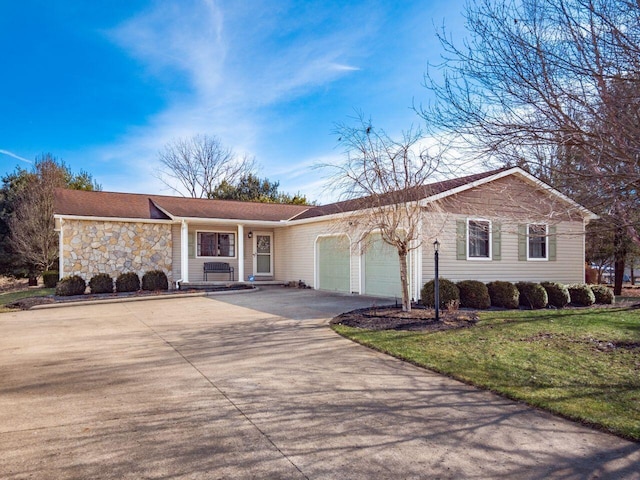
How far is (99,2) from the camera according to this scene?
34.5 feet

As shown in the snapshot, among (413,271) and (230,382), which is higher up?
(413,271)

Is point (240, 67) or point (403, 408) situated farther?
point (240, 67)

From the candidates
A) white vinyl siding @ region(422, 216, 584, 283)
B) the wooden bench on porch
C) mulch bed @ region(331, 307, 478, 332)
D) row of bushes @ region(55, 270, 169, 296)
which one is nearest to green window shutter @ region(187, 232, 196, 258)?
the wooden bench on porch

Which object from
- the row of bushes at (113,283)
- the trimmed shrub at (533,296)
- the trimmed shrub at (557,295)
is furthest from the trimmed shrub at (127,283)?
the trimmed shrub at (557,295)

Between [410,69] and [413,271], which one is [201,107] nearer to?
[413,271]

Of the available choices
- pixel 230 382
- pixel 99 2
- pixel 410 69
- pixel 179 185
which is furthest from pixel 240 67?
pixel 179 185

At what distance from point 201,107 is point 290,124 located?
13.2ft

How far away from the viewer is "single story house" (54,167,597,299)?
495 inches

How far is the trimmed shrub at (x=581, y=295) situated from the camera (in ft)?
41.2

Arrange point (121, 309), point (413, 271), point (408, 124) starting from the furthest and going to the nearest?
point (413, 271)
point (121, 309)
point (408, 124)

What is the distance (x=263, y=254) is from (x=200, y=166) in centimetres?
1699

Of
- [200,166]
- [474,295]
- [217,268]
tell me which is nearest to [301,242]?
[217,268]

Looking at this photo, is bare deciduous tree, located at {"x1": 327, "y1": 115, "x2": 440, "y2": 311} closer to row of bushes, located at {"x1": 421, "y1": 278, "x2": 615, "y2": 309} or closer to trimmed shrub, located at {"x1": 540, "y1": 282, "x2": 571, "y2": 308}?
row of bushes, located at {"x1": 421, "y1": 278, "x2": 615, "y2": 309}

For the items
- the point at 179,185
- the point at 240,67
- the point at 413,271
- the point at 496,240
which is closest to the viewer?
the point at 413,271
